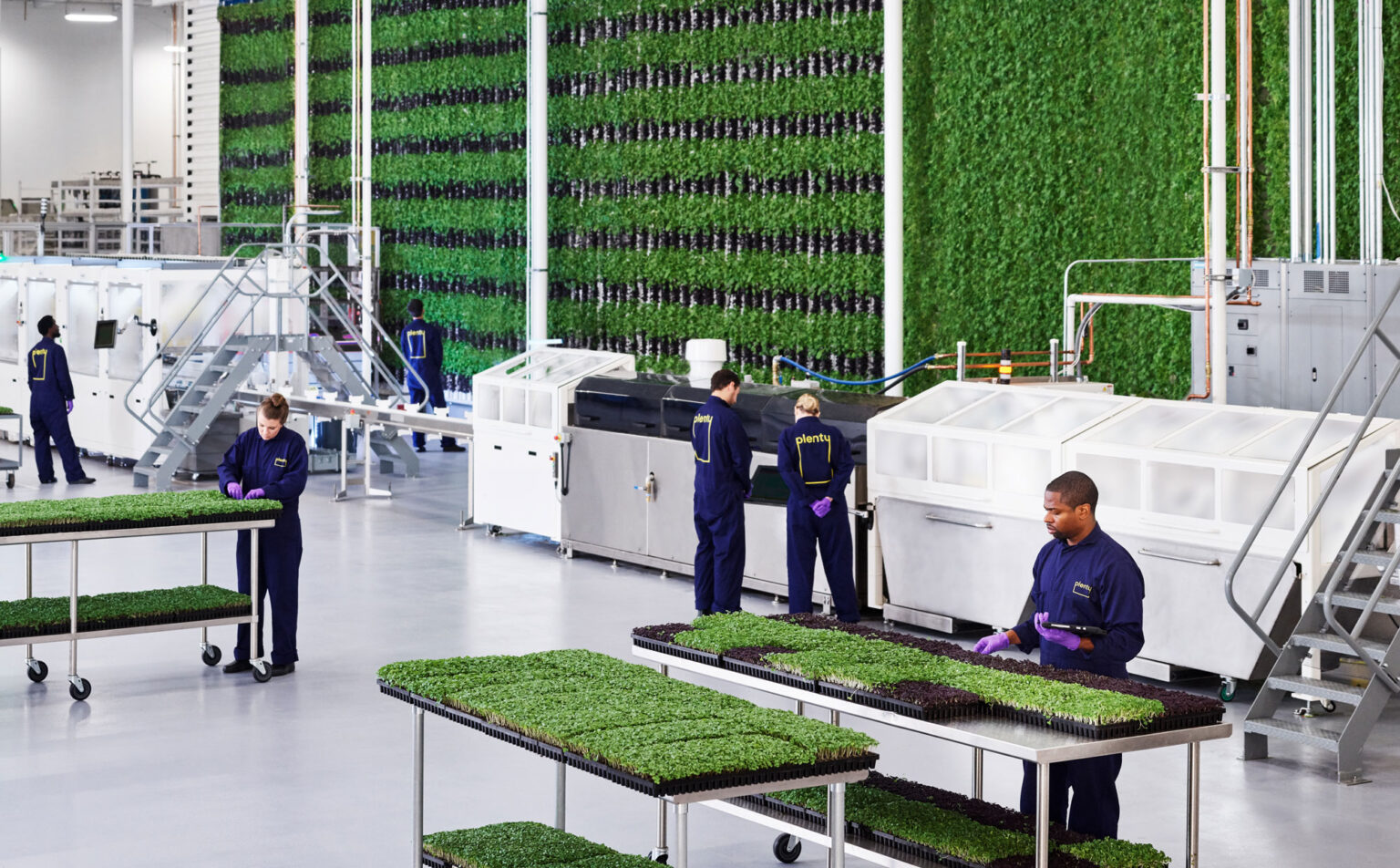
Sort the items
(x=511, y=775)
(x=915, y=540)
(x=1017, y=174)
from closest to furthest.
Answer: (x=511, y=775), (x=915, y=540), (x=1017, y=174)

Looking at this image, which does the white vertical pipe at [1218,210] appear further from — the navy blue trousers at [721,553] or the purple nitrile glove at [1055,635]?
Result: the purple nitrile glove at [1055,635]

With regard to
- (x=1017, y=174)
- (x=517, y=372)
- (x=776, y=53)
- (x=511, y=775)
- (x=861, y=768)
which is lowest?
(x=511, y=775)

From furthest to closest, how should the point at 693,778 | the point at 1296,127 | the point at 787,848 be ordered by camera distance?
the point at 1296,127, the point at 787,848, the point at 693,778

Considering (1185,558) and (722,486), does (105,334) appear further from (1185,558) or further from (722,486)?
(1185,558)

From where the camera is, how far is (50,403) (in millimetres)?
15289

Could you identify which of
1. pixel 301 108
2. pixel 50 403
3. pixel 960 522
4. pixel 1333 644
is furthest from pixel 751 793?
pixel 301 108

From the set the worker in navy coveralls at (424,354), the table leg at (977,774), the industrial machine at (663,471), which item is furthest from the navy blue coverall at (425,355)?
the table leg at (977,774)

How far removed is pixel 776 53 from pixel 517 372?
4173mm

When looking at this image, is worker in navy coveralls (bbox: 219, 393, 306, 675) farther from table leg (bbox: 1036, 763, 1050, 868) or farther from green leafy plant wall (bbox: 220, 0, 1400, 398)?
green leafy plant wall (bbox: 220, 0, 1400, 398)

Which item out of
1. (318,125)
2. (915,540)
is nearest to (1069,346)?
(915,540)

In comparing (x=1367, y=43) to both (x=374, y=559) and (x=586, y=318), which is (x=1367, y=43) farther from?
(x=586, y=318)

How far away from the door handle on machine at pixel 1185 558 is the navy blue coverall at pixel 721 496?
7.51 feet

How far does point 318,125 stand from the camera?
21859mm

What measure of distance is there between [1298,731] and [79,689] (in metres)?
5.54
